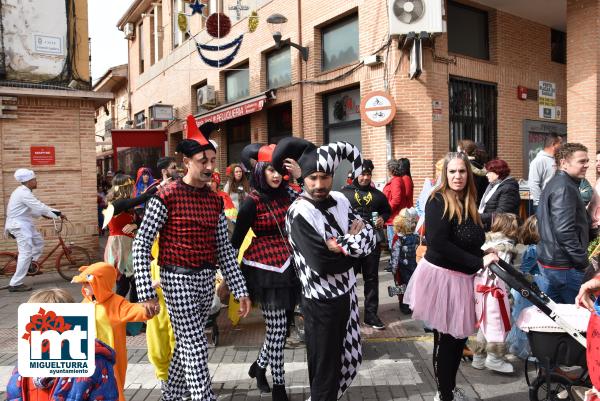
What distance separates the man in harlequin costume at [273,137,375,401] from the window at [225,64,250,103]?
12895mm

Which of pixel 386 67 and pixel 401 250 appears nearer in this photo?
A: pixel 401 250

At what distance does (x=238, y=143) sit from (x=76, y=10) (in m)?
6.92

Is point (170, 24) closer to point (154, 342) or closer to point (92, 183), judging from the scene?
point (92, 183)

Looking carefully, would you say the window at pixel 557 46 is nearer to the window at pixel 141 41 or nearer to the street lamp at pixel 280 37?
the street lamp at pixel 280 37

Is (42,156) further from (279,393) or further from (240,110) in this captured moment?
(279,393)

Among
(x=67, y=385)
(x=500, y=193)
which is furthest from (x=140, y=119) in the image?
(x=67, y=385)

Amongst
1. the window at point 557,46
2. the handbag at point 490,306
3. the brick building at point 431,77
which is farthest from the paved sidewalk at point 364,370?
the window at point 557,46

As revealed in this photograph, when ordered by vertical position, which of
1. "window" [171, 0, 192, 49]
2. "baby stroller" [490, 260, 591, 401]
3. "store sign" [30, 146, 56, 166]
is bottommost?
"baby stroller" [490, 260, 591, 401]

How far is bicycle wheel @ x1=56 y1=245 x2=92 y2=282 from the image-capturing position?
9.13 m

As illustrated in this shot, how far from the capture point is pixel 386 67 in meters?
10.4

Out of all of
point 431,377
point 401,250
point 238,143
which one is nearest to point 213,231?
point 431,377

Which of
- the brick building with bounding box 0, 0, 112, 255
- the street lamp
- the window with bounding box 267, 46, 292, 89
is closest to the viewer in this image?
the brick building with bounding box 0, 0, 112, 255

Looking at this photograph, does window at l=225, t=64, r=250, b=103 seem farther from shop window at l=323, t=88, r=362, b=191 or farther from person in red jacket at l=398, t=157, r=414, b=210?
person in red jacket at l=398, t=157, r=414, b=210

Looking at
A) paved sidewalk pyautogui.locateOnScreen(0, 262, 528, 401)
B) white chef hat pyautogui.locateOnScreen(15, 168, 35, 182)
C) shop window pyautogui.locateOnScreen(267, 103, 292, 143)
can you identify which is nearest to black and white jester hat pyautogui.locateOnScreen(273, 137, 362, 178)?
paved sidewalk pyautogui.locateOnScreen(0, 262, 528, 401)
